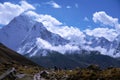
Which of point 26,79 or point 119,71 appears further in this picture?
point 26,79

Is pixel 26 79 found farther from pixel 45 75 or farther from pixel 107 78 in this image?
pixel 107 78

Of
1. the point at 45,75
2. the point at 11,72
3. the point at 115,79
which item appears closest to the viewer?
the point at 115,79

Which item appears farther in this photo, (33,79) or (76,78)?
(33,79)

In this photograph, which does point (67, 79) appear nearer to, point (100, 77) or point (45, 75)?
point (100, 77)

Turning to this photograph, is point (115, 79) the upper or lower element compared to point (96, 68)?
lower

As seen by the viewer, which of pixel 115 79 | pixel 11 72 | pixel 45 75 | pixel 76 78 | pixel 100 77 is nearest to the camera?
pixel 115 79

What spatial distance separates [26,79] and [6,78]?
11.8 feet

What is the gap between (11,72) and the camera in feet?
144

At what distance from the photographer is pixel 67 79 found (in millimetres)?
39188

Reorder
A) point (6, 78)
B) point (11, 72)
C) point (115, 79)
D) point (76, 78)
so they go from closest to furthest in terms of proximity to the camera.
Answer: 1. point (115, 79)
2. point (76, 78)
3. point (6, 78)
4. point (11, 72)

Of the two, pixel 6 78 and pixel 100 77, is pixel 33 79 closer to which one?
pixel 6 78

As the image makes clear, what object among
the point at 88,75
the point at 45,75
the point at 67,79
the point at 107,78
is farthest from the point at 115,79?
the point at 45,75

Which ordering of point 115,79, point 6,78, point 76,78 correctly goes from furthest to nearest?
point 6,78 < point 76,78 < point 115,79

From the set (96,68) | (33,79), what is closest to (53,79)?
(33,79)
